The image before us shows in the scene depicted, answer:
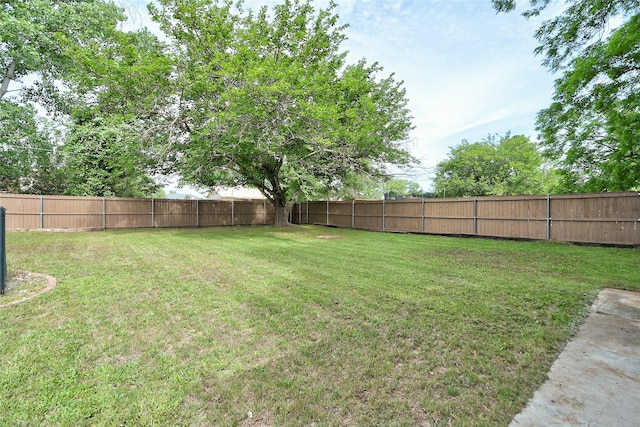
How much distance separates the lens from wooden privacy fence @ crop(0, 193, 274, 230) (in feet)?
40.4

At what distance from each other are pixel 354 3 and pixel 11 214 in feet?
50.3

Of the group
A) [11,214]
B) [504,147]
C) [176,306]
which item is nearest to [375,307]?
[176,306]

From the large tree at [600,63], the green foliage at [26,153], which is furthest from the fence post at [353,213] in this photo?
the green foliage at [26,153]

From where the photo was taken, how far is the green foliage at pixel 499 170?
20969 millimetres

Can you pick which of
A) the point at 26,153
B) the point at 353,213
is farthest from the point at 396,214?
the point at 26,153

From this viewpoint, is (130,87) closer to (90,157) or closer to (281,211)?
(281,211)

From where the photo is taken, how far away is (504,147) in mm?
21703

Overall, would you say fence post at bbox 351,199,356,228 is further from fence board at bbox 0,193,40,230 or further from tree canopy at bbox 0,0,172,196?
fence board at bbox 0,193,40,230

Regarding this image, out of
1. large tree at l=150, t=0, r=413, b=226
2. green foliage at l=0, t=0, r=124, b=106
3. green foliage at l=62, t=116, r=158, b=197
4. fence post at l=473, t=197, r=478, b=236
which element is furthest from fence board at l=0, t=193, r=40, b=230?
fence post at l=473, t=197, r=478, b=236

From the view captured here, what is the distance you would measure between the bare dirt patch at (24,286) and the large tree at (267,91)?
214 inches

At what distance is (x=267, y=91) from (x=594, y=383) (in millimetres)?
8188

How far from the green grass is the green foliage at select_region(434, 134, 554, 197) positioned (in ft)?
59.2

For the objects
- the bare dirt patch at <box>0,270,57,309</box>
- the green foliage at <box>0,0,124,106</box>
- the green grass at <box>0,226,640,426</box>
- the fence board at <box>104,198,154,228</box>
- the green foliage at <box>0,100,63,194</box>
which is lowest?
the green grass at <box>0,226,640,426</box>

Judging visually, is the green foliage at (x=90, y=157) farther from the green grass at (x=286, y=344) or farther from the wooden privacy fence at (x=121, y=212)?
the green grass at (x=286, y=344)
